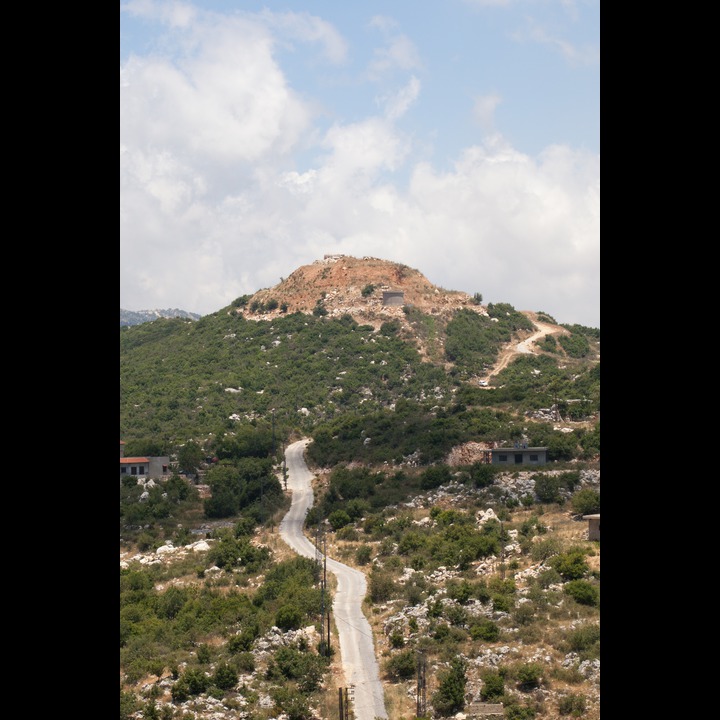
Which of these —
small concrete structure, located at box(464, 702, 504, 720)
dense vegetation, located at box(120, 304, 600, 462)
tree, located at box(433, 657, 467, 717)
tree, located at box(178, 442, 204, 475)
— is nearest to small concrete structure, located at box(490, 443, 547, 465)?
dense vegetation, located at box(120, 304, 600, 462)

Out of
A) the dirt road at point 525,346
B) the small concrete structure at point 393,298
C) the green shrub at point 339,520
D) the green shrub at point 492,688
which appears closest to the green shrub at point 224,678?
the green shrub at point 492,688

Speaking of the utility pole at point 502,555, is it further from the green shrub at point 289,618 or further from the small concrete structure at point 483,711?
the small concrete structure at point 483,711

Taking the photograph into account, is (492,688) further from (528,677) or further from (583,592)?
(583,592)

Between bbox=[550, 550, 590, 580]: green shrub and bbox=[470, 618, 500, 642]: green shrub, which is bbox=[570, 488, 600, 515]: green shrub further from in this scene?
bbox=[470, 618, 500, 642]: green shrub

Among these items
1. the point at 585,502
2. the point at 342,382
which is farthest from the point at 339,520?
the point at 342,382
